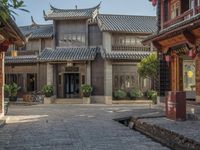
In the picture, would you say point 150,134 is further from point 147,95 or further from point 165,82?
point 147,95

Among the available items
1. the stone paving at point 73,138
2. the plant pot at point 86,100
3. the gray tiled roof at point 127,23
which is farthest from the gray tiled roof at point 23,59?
the stone paving at point 73,138

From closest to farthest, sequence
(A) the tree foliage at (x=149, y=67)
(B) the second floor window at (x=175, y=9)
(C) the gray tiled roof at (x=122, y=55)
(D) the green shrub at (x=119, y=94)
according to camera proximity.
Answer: (B) the second floor window at (x=175, y=9) → (A) the tree foliage at (x=149, y=67) → (C) the gray tiled roof at (x=122, y=55) → (D) the green shrub at (x=119, y=94)

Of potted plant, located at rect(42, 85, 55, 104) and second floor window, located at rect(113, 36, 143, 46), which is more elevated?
second floor window, located at rect(113, 36, 143, 46)

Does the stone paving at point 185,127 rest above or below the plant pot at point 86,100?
below

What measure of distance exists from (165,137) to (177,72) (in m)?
6.84

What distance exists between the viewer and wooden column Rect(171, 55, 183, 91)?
56.1ft

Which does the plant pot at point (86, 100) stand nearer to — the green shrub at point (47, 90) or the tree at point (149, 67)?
the green shrub at point (47, 90)

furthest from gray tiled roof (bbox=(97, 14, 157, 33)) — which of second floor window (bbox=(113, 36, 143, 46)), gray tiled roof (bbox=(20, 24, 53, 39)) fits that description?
gray tiled roof (bbox=(20, 24, 53, 39))

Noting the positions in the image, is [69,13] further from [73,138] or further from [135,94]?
[73,138]

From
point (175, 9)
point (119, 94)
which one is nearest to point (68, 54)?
point (119, 94)

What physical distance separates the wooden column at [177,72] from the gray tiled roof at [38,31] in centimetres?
1594

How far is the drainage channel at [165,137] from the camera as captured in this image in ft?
30.0

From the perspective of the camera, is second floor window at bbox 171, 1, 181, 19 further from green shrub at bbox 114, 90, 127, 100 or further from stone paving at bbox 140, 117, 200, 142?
green shrub at bbox 114, 90, 127, 100

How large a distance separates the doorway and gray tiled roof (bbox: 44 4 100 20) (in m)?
4.65
